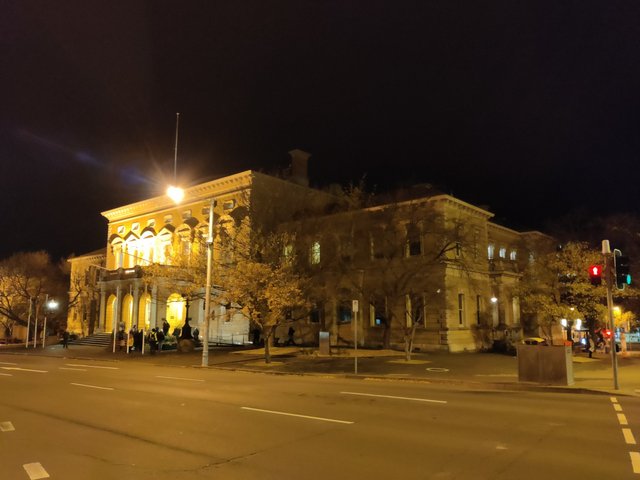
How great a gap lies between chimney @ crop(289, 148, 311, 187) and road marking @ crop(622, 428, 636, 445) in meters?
40.5

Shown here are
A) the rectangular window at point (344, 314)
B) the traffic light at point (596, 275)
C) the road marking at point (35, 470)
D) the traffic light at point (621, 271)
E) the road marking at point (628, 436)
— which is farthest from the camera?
the rectangular window at point (344, 314)

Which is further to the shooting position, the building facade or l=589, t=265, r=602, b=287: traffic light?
the building facade

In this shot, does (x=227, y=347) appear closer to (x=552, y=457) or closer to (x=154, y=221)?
(x=154, y=221)

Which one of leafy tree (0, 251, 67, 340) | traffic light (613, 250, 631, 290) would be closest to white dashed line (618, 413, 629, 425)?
traffic light (613, 250, 631, 290)

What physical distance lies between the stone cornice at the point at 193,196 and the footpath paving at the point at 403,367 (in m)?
15.5

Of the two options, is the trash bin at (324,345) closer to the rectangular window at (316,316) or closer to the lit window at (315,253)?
the lit window at (315,253)

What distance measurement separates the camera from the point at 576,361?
2569 cm

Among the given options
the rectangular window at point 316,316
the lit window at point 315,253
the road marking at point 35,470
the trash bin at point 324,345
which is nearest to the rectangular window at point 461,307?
Result: the rectangular window at point 316,316

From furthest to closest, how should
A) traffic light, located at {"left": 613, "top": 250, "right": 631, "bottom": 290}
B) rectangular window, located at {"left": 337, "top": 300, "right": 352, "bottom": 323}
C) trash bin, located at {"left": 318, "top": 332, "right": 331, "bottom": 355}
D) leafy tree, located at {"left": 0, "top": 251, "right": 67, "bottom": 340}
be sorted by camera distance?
1. leafy tree, located at {"left": 0, "top": 251, "right": 67, "bottom": 340}
2. rectangular window, located at {"left": 337, "top": 300, "right": 352, "bottom": 323}
3. trash bin, located at {"left": 318, "top": 332, "right": 331, "bottom": 355}
4. traffic light, located at {"left": 613, "top": 250, "right": 631, "bottom": 290}

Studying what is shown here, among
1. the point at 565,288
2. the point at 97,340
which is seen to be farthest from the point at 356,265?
the point at 97,340

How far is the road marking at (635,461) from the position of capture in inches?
256

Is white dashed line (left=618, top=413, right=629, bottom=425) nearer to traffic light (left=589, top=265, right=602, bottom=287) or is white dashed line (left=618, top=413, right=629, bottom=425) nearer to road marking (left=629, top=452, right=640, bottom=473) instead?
road marking (left=629, top=452, right=640, bottom=473)

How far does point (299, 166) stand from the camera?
48844 millimetres

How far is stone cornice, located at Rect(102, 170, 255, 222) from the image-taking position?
43625mm
